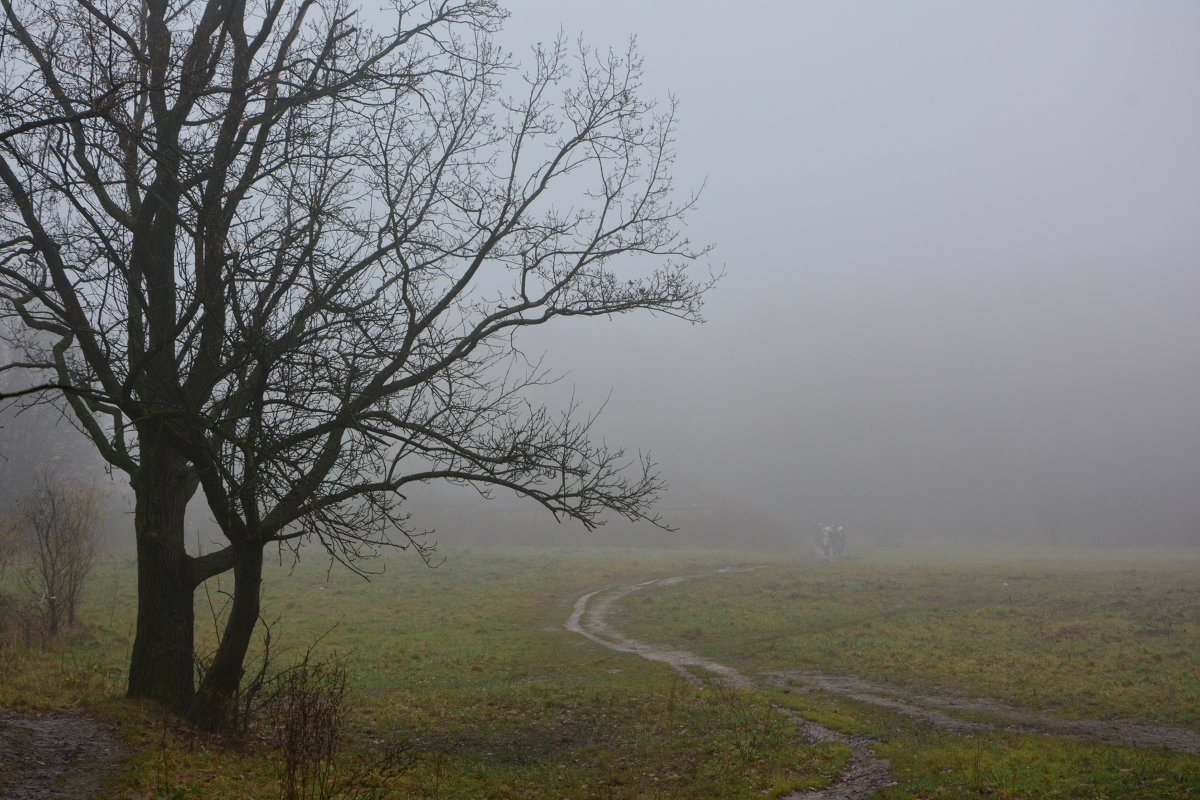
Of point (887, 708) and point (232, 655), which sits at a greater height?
point (232, 655)

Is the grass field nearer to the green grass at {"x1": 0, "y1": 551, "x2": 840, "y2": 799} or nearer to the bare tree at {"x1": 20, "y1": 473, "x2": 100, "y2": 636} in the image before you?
the green grass at {"x1": 0, "y1": 551, "x2": 840, "y2": 799}

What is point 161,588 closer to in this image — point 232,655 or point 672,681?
point 232,655

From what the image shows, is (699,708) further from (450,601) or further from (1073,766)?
(450,601)

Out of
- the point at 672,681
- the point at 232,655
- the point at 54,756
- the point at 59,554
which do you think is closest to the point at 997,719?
the point at 672,681

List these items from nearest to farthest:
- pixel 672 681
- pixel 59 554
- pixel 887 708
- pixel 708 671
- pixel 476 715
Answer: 1. pixel 476 715
2. pixel 887 708
3. pixel 672 681
4. pixel 59 554
5. pixel 708 671

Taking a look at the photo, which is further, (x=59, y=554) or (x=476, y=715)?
(x=59, y=554)

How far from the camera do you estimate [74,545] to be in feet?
68.0

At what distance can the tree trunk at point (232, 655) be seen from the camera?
424 inches

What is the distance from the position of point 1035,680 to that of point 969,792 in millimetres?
11094

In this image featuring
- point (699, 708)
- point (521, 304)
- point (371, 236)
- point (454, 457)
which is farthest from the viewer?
point (699, 708)

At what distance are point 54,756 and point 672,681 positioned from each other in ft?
43.9

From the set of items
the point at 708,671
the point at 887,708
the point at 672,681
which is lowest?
the point at 708,671

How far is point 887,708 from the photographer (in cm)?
1667

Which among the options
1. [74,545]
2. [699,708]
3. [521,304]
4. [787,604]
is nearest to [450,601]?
[787,604]
